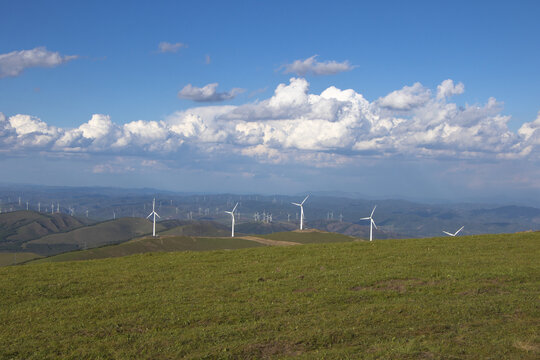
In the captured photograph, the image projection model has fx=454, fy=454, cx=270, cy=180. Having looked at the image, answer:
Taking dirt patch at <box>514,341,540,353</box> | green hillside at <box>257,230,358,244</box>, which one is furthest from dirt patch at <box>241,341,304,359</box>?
green hillside at <box>257,230,358,244</box>

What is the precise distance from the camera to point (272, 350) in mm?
15078

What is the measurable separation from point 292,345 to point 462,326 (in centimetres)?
667

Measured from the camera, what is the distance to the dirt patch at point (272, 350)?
14.7 m

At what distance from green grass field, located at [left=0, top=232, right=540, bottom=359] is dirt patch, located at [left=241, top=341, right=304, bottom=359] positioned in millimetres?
59

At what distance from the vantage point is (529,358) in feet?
46.0

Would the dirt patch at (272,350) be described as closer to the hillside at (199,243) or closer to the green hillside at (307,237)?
the hillside at (199,243)

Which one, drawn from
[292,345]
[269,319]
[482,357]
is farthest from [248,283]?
[482,357]

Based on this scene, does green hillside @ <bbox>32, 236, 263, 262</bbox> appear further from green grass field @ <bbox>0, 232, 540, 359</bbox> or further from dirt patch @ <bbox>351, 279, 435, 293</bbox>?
dirt patch @ <bbox>351, 279, 435, 293</bbox>

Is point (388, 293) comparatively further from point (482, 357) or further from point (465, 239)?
point (465, 239)

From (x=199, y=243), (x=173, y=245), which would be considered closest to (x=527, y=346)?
(x=173, y=245)

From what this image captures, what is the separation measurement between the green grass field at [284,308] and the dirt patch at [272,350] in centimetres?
6

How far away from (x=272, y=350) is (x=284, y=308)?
4.63 meters

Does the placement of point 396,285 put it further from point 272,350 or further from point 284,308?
point 272,350

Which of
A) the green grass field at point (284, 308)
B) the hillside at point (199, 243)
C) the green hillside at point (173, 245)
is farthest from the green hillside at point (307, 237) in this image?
the green grass field at point (284, 308)
